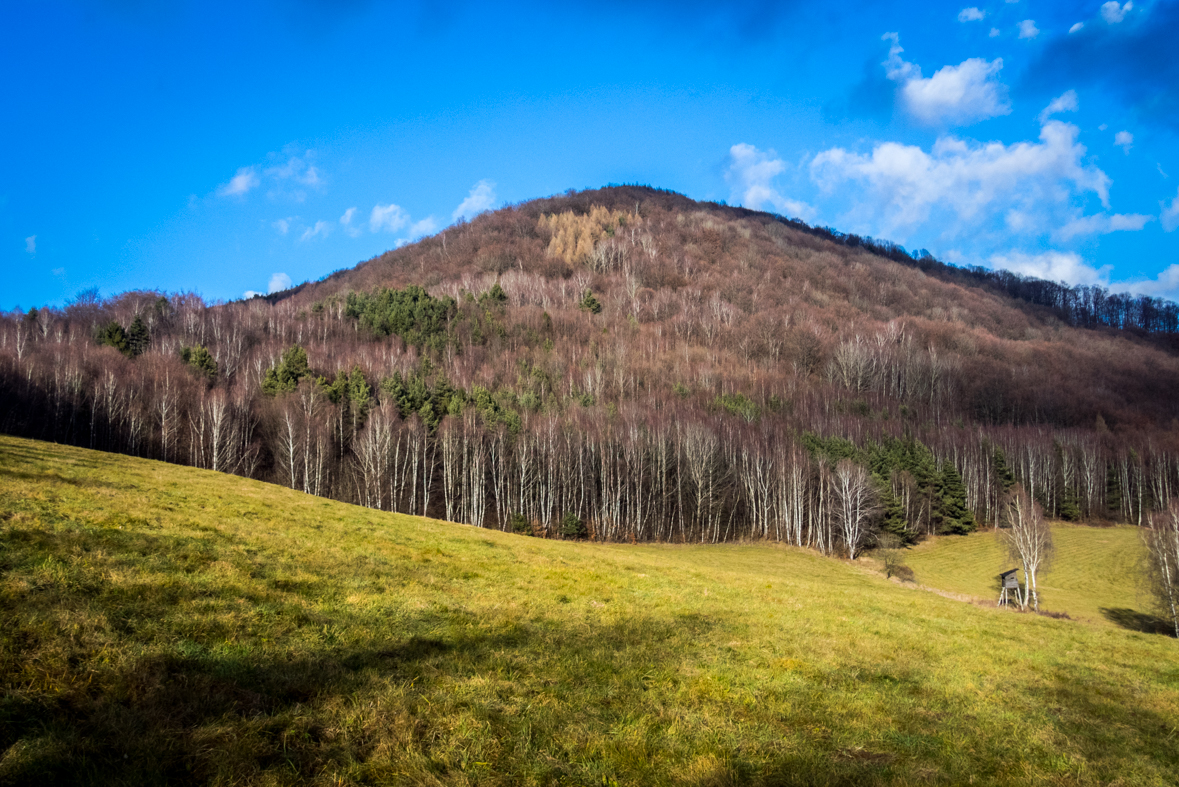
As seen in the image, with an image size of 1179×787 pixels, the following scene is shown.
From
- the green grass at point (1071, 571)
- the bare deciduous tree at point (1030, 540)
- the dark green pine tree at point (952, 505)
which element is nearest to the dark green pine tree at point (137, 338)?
the green grass at point (1071, 571)

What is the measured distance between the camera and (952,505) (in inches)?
3056

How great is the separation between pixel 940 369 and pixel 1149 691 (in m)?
→ 128

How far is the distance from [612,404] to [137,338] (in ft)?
236

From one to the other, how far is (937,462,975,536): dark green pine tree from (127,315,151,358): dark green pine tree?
113 m

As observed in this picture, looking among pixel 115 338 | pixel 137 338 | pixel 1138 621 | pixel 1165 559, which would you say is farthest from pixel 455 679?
pixel 137 338

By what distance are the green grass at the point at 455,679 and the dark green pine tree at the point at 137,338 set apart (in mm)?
82865

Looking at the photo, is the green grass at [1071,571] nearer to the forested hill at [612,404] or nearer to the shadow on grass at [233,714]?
the forested hill at [612,404]

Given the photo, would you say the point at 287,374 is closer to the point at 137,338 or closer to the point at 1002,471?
the point at 137,338

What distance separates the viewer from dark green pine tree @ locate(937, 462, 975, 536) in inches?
3029

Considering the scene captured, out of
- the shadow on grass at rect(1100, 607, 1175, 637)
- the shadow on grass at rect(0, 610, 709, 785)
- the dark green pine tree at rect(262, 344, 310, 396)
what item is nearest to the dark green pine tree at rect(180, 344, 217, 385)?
the dark green pine tree at rect(262, 344, 310, 396)

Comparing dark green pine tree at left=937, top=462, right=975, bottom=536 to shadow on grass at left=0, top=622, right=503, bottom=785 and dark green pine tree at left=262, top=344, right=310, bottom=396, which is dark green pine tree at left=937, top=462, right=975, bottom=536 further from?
dark green pine tree at left=262, top=344, right=310, bottom=396

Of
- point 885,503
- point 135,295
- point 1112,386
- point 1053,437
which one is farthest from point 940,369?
point 135,295

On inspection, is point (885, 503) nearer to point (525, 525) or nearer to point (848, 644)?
point (525, 525)

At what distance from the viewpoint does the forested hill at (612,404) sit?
66.8m
